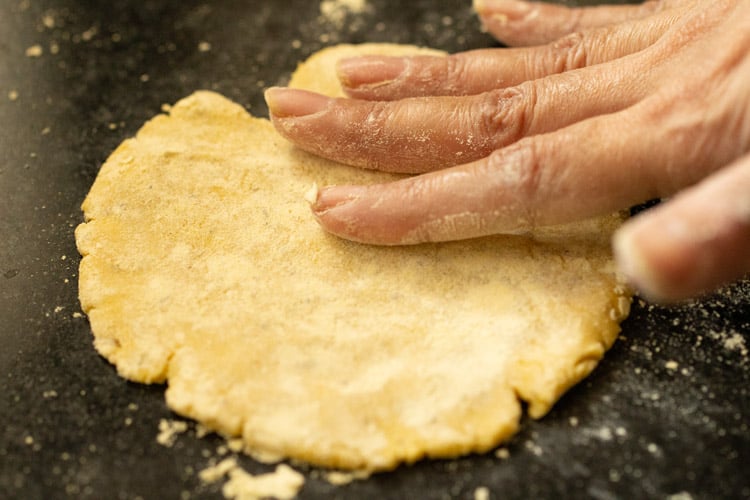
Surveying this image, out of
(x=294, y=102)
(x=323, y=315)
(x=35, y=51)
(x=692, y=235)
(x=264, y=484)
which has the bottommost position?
(x=264, y=484)

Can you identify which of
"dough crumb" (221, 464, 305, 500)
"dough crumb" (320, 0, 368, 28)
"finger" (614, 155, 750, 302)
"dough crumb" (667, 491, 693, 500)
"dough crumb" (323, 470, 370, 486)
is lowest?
"dough crumb" (221, 464, 305, 500)

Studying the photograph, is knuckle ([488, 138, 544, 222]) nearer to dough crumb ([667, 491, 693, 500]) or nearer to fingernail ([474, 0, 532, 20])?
dough crumb ([667, 491, 693, 500])

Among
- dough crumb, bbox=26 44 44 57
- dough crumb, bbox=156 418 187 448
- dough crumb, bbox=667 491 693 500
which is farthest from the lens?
dough crumb, bbox=26 44 44 57

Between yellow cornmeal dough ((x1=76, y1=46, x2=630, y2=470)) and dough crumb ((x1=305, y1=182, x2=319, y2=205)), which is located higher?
dough crumb ((x1=305, y1=182, x2=319, y2=205))

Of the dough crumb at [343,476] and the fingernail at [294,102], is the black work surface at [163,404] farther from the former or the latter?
the fingernail at [294,102]

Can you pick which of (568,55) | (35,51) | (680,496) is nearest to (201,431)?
(680,496)

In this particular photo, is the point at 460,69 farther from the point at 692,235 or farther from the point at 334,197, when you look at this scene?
the point at 692,235

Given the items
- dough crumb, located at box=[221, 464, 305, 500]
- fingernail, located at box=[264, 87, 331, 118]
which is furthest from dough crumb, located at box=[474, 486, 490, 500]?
fingernail, located at box=[264, 87, 331, 118]
